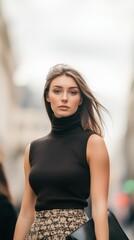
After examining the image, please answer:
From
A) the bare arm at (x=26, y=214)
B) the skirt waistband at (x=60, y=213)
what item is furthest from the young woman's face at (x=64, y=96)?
the skirt waistband at (x=60, y=213)

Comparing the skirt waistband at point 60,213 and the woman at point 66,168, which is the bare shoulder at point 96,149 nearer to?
the woman at point 66,168

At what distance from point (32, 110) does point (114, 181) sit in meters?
45.5

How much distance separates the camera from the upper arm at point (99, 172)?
6191mm

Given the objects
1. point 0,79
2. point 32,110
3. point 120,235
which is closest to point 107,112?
point 120,235

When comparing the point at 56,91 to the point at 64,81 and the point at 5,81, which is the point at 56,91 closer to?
the point at 64,81

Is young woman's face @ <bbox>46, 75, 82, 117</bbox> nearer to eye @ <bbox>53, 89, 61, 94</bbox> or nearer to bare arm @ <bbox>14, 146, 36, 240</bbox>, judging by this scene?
eye @ <bbox>53, 89, 61, 94</bbox>

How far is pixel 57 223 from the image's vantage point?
20.5ft

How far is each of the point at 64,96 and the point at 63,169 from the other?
0.46m

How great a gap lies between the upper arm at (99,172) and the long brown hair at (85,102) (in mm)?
173

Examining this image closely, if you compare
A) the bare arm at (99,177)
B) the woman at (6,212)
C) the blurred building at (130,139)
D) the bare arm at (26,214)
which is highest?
the bare arm at (99,177)

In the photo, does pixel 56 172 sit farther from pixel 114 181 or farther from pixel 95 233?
pixel 114 181

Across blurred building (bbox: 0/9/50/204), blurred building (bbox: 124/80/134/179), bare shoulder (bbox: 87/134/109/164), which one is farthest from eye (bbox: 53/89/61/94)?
blurred building (bbox: 124/80/134/179)

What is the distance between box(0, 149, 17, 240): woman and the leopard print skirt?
1766 mm

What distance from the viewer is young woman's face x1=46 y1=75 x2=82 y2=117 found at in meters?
6.34
